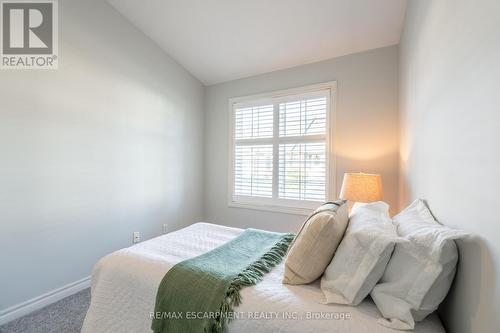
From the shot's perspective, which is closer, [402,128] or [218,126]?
[402,128]

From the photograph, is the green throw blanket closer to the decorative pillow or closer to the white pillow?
the white pillow

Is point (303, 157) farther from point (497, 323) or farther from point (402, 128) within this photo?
point (497, 323)

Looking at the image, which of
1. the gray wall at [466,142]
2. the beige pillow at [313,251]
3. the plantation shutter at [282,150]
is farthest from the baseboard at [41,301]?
the gray wall at [466,142]

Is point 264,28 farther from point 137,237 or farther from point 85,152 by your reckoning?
point 137,237

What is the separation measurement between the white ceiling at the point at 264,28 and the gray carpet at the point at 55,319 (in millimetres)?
2955

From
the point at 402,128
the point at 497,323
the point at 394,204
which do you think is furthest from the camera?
the point at 394,204

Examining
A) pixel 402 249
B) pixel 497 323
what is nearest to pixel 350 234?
pixel 402 249

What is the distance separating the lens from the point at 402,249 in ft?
3.24

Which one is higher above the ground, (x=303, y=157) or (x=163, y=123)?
(x=163, y=123)

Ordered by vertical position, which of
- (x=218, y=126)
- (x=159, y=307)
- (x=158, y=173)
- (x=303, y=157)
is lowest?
(x=159, y=307)

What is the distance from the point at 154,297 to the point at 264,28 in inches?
102

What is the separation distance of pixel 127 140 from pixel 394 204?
3.03 m

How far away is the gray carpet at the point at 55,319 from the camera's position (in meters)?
1.78

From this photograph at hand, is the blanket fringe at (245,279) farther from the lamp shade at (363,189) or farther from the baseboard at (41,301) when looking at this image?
the baseboard at (41,301)
